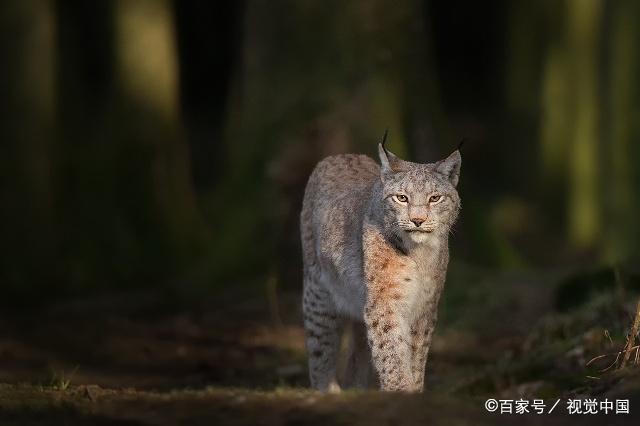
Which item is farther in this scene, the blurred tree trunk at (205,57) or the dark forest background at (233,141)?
the blurred tree trunk at (205,57)

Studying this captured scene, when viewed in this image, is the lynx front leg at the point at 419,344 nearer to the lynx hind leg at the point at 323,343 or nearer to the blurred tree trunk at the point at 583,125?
the lynx hind leg at the point at 323,343

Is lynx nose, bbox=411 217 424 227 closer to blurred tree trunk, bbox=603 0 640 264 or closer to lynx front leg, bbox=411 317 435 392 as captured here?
lynx front leg, bbox=411 317 435 392

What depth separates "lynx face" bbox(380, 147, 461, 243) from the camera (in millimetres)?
8031

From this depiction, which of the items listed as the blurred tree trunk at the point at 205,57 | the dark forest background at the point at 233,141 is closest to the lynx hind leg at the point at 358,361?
the dark forest background at the point at 233,141

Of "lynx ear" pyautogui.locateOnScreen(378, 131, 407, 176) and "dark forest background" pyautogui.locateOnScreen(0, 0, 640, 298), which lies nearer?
"lynx ear" pyautogui.locateOnScreen(378, 131, 407, 176)

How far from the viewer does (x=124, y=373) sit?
11.3 m

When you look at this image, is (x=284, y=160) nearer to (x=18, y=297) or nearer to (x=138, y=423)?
(x=18, y=297)

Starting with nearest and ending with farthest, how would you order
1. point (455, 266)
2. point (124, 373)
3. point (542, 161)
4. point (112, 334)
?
point (124, 373)
point (112, 334)
point (455, 266)
point (542, 161)

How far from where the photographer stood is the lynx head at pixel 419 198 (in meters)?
8.03

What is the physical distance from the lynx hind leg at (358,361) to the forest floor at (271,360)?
28.1 inches

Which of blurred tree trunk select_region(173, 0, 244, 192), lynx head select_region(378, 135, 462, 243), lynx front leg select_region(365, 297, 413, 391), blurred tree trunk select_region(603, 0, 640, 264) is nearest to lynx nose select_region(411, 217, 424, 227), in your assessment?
lynx head select_region(378, 135, 462, 243)

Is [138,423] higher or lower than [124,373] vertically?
lower

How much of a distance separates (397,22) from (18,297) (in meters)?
5.29

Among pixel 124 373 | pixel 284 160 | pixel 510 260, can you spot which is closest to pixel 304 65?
pixel 284 160
